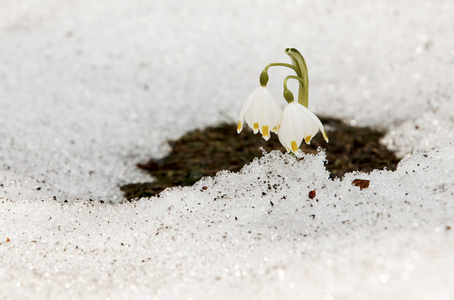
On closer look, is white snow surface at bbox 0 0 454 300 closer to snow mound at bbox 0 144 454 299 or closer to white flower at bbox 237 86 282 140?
snow mound at bbox 0 144 454 299

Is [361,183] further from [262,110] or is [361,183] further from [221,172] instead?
[221,172]

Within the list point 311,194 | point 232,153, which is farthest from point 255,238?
point 232,153

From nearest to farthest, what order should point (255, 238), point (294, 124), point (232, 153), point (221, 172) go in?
point (255, 238) < point (294, 124) < point (221, 172) < point (232, 153)

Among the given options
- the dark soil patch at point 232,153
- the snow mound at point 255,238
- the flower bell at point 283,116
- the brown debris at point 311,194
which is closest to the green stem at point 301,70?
the flower bell at point 283,116

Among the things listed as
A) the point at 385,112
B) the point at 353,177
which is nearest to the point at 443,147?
the point at 353,177

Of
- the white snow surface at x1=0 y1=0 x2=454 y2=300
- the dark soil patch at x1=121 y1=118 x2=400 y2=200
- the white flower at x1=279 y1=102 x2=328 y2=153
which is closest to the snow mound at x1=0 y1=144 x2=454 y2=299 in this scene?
the white snow surface at x1=0 y1=0 x2=454 y2=300

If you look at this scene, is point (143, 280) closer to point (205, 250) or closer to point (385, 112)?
point (205, 250)

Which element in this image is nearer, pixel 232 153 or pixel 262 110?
pixel 262 110
